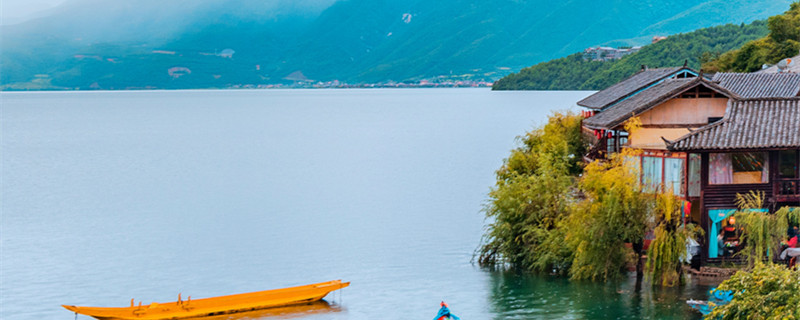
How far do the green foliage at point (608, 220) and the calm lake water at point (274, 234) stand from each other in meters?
1.13

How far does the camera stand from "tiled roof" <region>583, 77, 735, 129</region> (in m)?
44.5

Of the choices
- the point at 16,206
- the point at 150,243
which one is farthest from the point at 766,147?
the point at 16,206

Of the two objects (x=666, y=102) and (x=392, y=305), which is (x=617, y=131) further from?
(x=392, y=305)

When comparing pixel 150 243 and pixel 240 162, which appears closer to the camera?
pixel 150 243

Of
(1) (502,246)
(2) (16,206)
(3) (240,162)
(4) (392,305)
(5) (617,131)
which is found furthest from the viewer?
(3) (240,162)

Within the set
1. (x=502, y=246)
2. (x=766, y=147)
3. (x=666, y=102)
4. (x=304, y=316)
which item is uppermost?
(x=666, y=102)

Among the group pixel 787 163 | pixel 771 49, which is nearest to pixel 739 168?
pixel 787 163

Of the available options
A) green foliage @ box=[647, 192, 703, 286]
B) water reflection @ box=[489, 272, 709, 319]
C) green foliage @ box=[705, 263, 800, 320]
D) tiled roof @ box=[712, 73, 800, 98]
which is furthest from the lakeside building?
tiled roof @ box=[712, 73, 800, 98]

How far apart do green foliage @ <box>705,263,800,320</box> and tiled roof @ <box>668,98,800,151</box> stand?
38.6ft

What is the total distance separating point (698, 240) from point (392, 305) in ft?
39.8

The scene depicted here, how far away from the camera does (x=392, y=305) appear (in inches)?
1547

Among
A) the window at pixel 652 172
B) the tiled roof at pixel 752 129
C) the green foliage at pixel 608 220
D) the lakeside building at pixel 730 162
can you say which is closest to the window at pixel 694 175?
the lakeside building at pixel 730 162

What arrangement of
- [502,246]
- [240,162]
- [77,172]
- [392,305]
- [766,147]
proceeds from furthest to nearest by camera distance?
1. [240,162]
2. [77,172]
3. [502,246]
4. [392,305]
5. [766,147]

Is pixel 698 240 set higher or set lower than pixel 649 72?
lower
